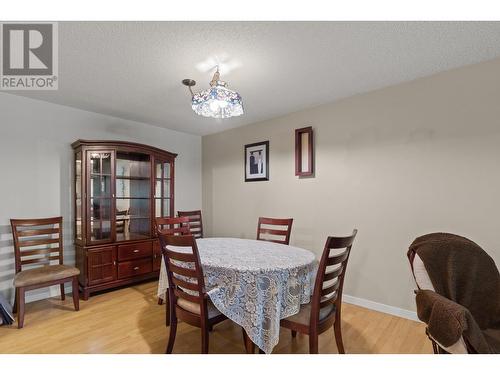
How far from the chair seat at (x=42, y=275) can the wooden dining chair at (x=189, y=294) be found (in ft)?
4.65

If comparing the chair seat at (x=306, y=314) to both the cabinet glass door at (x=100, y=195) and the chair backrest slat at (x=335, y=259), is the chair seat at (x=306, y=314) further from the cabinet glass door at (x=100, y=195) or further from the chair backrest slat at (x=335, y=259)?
the cabinet glass door at (x=100, y=195)

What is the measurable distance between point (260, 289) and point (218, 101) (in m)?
1.31

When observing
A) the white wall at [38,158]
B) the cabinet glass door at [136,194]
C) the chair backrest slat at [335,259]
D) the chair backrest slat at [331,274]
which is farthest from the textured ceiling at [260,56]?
the chair backrest slat at [331,274]

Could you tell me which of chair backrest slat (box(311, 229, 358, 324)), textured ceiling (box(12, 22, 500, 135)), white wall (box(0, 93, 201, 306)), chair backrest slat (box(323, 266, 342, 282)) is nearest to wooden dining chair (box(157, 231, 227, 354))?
chair backrest slat (box(311, 229, 358, 324))

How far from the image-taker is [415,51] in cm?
191

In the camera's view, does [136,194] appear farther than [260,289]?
Yes

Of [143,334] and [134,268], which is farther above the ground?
[134,268]

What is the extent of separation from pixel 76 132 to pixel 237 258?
8.81 ft

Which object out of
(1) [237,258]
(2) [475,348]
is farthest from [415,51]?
(1) [237,258]

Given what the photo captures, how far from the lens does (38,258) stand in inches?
109

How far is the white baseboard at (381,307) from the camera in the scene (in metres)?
2.38

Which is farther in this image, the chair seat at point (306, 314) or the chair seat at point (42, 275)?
the chair seat at point (42, 275)

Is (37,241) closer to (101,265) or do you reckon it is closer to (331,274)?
(101,265)

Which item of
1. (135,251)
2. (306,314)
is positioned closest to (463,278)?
(306,314)
